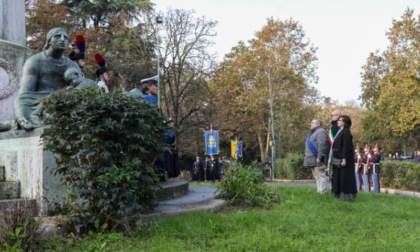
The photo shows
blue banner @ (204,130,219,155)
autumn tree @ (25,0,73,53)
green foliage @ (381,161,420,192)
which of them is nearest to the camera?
green foliage @ (381,161,420,192)

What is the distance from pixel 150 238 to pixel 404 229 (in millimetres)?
3258

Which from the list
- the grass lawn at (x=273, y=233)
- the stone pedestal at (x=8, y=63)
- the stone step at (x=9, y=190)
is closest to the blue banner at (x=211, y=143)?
the stone pedestal at (x=8, y=63)

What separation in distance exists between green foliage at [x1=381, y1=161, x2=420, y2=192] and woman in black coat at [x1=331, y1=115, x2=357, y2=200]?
21.5 ft

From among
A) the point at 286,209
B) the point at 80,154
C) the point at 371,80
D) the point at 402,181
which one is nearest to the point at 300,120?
the point at 371,80

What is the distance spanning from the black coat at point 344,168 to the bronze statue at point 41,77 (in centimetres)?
510

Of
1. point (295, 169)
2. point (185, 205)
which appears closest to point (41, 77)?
point (185, 205)

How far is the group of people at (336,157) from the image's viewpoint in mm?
9742

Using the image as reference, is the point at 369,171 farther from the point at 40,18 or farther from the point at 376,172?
the point at 40,18

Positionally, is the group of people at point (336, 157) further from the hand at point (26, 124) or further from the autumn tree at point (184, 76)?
the autumn tree at point (184, 76)

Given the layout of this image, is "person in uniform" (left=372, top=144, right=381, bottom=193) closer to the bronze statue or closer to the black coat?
the black coat

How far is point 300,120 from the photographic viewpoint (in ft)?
144

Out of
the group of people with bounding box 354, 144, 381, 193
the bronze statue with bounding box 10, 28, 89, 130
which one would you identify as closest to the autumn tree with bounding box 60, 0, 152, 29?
the group of people with bounding box 354, 144, 381, 193

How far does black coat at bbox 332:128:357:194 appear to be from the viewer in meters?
9.71

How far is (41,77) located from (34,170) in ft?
5.92
